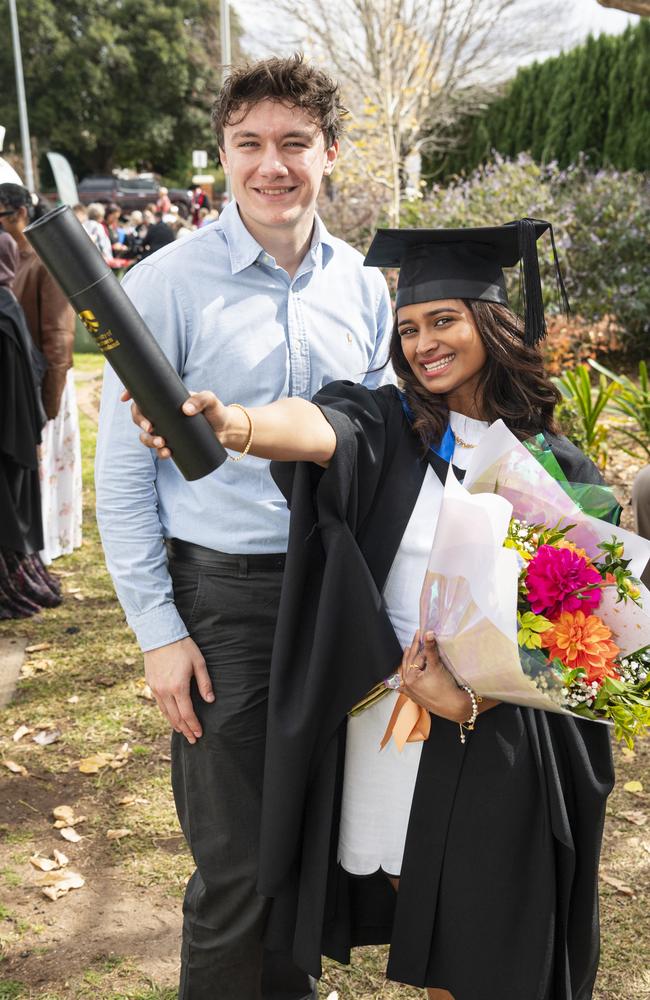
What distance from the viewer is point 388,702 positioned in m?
2.08

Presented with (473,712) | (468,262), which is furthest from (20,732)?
(468,262)

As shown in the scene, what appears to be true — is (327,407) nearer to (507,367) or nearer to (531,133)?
(507,367)

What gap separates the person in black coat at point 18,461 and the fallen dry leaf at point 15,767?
1.61 meters

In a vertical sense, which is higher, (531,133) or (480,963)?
(531,133)

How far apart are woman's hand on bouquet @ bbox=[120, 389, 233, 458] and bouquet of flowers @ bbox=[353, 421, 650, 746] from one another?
1.46 ft

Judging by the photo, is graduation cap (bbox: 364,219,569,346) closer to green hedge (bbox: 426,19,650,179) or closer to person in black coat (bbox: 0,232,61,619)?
person in black coat (bbox: 0,232,61,619)

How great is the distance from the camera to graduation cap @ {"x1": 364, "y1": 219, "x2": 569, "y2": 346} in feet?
6.70

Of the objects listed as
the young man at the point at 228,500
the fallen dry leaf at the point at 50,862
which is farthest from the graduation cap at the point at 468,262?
the fallen dry leaf at the point at 50,862

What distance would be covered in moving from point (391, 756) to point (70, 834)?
6.29ft

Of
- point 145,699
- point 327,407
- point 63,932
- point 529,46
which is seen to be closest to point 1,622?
point 145,699

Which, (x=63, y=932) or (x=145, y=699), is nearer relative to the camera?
(x=63, y=932)

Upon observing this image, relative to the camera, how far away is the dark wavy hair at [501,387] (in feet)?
6.73

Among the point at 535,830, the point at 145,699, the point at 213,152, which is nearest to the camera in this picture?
the point at 535,830

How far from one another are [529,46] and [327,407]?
654 inches
